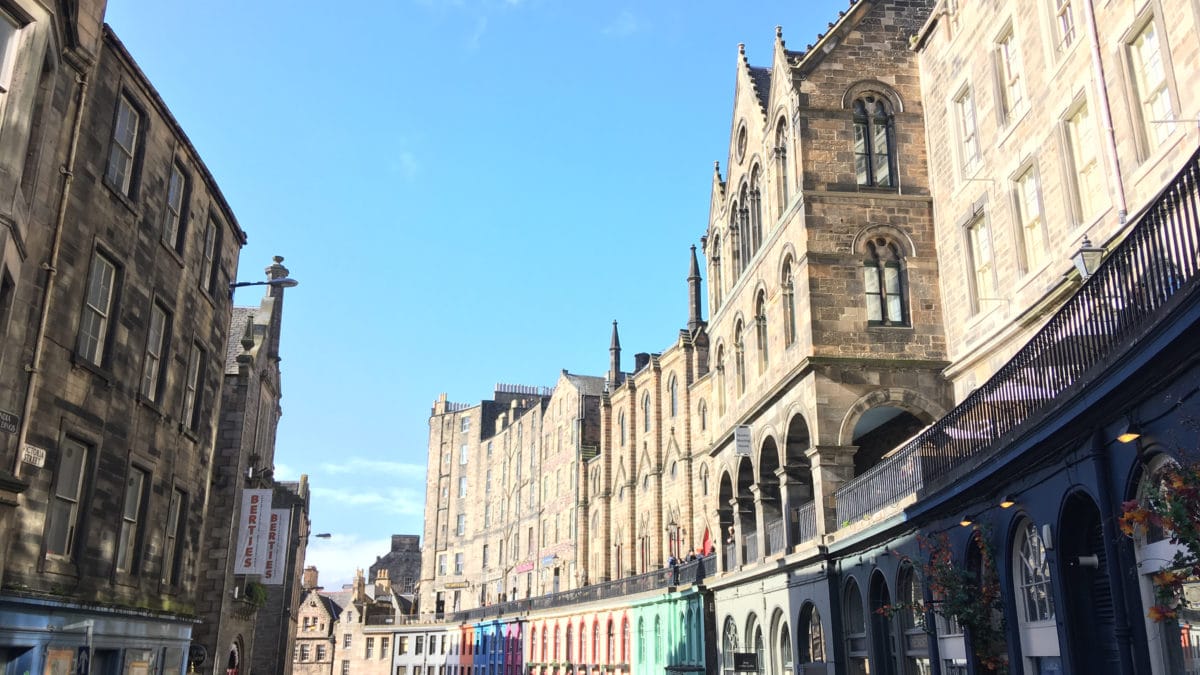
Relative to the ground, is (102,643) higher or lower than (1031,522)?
lower

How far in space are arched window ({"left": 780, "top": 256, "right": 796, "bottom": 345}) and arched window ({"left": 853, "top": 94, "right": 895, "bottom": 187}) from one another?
282 centimetres

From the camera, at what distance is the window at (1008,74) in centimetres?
2041

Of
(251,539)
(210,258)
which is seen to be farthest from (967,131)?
(251,539)

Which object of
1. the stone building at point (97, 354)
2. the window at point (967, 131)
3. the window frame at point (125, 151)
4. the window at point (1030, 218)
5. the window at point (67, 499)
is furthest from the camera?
the window at point (967, 131)

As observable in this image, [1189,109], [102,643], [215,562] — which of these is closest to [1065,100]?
[1189,109]

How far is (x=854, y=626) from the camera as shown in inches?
890

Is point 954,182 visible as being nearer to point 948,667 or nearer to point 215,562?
point 948,667

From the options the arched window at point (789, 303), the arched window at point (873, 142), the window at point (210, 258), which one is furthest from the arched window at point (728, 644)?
the window at point (210, 258)

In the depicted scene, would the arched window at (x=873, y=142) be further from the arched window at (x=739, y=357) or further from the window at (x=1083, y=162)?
the window at (x=1083, y=162)

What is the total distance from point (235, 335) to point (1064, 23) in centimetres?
2838

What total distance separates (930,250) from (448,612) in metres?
61.5

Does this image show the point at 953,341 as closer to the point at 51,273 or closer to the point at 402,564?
the point at 51,273

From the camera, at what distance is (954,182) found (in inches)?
930

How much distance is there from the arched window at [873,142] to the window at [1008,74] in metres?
4.65
